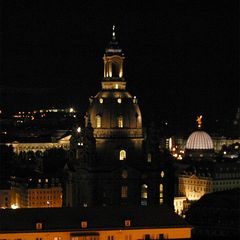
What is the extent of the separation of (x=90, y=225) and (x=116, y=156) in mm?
27174

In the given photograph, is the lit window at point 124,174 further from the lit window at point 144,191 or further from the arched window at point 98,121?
the arched window at point 98,121

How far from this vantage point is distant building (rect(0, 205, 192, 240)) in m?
61.1

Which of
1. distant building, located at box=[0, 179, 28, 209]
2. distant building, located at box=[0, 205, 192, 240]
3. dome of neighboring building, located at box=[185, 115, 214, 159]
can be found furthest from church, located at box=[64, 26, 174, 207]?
dome of neighboring building, located at box=[185, 115, 214, 159]

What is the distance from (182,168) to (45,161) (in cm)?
1332

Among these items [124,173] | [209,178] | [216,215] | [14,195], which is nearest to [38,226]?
[216,215]

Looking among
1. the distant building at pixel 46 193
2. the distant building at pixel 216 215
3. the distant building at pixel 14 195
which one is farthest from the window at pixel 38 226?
the distant building at pixel 14 195

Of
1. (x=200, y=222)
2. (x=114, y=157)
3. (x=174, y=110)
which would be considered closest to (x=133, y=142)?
(x=114, y=157)

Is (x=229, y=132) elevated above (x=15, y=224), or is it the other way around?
(x=229, y=132)

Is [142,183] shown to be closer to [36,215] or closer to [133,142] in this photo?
[133,142]

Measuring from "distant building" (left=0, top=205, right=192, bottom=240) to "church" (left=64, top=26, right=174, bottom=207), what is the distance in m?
24.0

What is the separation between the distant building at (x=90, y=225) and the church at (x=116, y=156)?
2398 cm

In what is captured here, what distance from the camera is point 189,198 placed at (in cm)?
11062

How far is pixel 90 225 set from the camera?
6209 centimetres

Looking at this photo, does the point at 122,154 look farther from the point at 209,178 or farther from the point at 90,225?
the point at 209,178
